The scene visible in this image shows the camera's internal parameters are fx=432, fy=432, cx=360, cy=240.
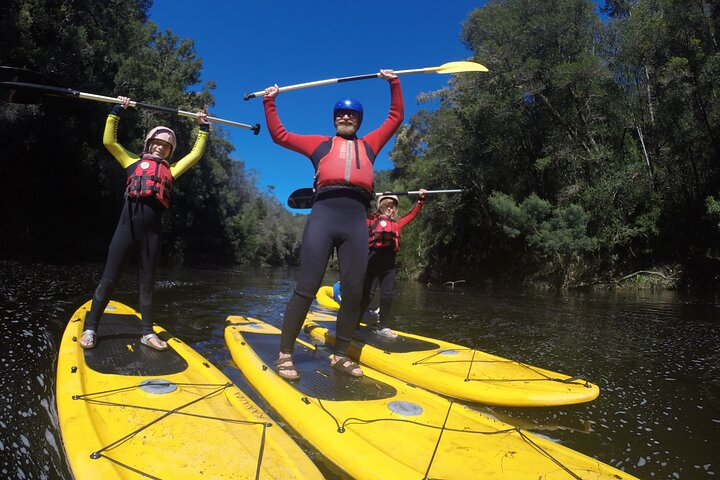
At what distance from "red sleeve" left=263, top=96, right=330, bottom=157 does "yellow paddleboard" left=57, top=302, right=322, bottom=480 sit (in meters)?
1.75

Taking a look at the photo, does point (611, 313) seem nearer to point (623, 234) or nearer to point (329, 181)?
point (329, 181)

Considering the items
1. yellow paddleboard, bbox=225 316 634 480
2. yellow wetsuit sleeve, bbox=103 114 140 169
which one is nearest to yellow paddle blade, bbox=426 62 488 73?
yellow wetsuit sleeve, bbox=103 114 140 169

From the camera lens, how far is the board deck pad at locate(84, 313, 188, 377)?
2.88 m

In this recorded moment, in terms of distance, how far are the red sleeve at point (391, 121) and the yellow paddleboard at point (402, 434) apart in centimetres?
181

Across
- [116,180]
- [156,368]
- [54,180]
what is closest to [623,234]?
[156,368]

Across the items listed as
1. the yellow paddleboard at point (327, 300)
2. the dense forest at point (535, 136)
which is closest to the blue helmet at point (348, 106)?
the yellow paddleboard at point (327, 300)

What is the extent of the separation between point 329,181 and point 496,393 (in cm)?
199

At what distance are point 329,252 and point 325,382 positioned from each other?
3.01 ft

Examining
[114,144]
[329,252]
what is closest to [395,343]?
[329,252]

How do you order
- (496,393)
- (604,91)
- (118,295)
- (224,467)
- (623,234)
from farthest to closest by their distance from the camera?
(604,91) < (623,234) < (118,295) < (496,393) < (224,467)

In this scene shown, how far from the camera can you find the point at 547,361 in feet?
15.8

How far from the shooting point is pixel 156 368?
2.97 m

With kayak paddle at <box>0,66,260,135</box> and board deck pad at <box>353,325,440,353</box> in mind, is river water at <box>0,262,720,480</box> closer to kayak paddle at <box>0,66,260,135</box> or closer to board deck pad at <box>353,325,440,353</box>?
board deck pad at <box>353,325,440,353</box>

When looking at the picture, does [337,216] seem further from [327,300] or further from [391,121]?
[327,300]
